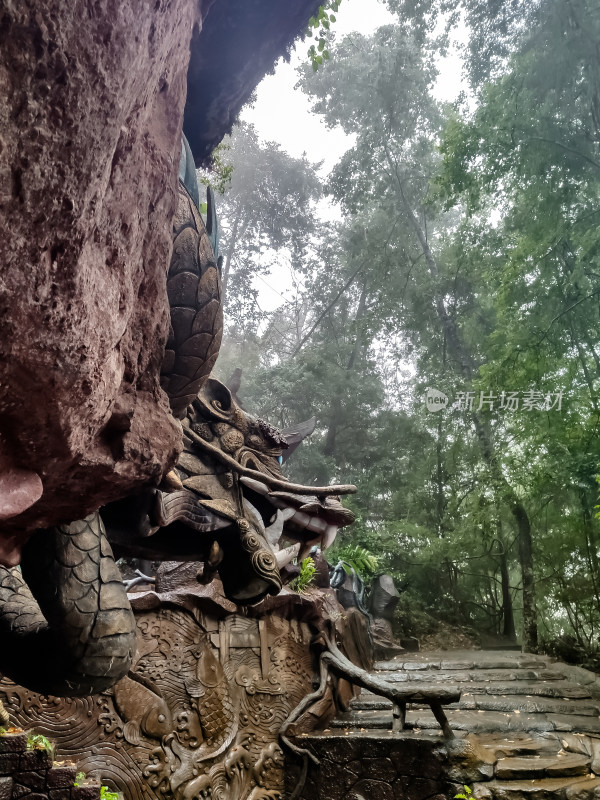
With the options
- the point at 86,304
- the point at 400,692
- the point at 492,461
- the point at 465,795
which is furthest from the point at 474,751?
the point at 492,461

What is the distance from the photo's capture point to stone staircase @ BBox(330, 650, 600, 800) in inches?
206

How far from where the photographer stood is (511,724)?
20.4 ft

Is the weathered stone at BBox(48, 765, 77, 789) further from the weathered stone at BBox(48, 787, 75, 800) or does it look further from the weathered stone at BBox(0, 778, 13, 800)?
the weathered stone at BBox(0, 778, 13, 800)

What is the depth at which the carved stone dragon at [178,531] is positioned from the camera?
5.32 ft

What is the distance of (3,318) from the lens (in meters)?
0.84

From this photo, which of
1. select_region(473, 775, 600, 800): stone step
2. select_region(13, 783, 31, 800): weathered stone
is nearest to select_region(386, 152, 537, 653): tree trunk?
select_region(473, 775, 600, 800): stone step

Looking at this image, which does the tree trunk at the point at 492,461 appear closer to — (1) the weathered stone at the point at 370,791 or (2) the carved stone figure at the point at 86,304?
(1) the weathered stone at the point at 370,791

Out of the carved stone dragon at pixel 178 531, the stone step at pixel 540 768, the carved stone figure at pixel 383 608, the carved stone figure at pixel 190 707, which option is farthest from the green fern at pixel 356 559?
the carved stone dragon at pixel 178 531

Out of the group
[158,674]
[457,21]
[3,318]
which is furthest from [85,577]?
[457,21]

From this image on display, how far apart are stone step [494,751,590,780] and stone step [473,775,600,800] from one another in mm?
55

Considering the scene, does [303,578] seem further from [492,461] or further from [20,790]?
Result: [492,461]

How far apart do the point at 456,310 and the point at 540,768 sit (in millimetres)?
13207

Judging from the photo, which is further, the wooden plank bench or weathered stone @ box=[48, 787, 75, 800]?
the wooden plank bench

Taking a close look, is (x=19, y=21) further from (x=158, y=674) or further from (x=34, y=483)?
(x=158, y=674)
